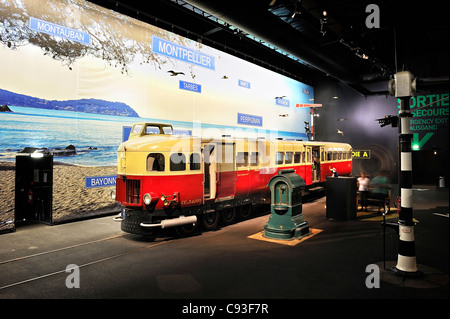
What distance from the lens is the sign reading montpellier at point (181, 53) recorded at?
12015 millimetres

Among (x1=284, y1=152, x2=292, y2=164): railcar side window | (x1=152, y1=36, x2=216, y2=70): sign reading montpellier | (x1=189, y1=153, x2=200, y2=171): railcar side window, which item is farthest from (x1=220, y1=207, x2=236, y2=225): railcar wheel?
(x1=152, y1=36, x2=216, y2=70): sign reading montpellier

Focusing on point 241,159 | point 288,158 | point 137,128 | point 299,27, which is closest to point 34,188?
point 137,128

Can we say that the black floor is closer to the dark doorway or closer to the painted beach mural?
the dark doorway

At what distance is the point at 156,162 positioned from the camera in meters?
7.59

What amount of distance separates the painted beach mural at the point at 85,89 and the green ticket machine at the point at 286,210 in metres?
6.33

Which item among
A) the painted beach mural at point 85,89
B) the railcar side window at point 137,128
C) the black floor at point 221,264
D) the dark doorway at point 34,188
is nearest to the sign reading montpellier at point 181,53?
the painted beach mural at point 85,89

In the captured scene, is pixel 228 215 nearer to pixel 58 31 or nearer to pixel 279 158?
pixel 279 158

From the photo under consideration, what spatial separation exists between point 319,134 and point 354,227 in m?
15.2

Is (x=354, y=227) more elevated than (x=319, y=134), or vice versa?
(x=319, y=134)

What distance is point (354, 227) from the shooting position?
8.53 meters

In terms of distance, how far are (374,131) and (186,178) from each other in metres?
17.2
